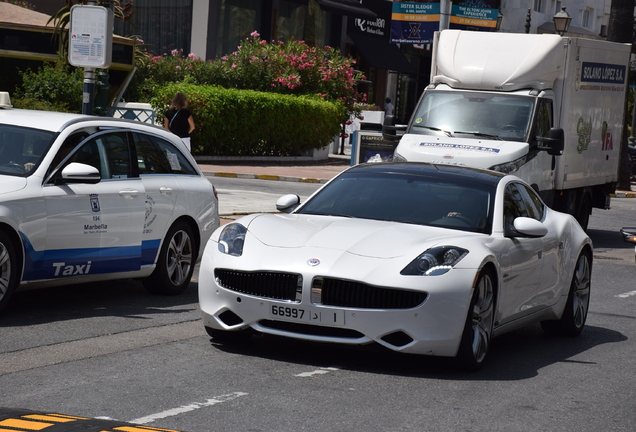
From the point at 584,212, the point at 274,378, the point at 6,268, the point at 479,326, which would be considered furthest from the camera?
the point at 584,212

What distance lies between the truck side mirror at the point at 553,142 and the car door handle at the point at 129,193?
769 cm

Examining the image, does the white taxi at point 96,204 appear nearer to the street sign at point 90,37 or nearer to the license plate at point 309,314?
the license plate at point 309,314

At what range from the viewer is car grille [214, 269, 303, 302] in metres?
6.66

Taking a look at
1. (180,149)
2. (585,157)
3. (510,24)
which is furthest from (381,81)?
(180,149)

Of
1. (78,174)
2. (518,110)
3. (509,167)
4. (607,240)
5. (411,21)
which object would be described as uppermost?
(411,21)

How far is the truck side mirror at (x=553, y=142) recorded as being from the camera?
1495 centimetres

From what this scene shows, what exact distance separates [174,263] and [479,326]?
11.5ft

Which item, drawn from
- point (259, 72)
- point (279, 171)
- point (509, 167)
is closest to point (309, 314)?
point (509, 167)

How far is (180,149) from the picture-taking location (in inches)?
391

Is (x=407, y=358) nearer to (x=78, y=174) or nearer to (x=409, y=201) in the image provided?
(x=409, y=201)

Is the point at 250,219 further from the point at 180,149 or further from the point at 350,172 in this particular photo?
the point at 180,149

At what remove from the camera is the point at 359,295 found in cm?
657

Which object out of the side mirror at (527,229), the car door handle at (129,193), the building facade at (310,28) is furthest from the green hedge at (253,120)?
the side mirror at (527,229)

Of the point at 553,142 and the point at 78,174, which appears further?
the point at 553,142
